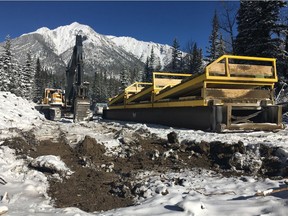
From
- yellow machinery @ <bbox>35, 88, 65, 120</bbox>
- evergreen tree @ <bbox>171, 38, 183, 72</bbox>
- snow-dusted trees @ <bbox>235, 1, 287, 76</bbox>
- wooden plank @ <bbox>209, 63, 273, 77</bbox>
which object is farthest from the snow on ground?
evergreen tree @ <bbox>171, 38, 183, 72</bbox>

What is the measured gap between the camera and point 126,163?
232 inches

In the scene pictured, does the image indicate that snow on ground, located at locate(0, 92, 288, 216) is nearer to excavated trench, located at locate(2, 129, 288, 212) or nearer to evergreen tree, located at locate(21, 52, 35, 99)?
excavated trench, located at locate(2, 129, 288, 212)

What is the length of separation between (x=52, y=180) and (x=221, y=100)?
5.86 m

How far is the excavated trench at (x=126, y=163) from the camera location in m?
4.18

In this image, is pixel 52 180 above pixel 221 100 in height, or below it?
below

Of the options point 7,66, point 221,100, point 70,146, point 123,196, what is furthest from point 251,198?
point 7,66

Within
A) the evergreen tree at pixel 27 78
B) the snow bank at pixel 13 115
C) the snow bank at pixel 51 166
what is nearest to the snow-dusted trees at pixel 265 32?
the snow bank at pixel 13 115

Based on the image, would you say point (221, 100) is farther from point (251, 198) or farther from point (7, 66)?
point (7, 66)

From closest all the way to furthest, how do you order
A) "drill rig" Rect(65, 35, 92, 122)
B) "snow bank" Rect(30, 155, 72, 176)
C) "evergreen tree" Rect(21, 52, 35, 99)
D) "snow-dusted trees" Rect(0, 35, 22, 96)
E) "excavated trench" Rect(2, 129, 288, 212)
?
"excavated trench" Rect(2, 129, 288, 212) < "snow bank" Rect(30, 155, 72, 176) < "drill rig" Rect(65, 35, 92, 122) < "snow-dusted trees" Rect(0, 35, 22, 96) < "evergreen tree" Rect(21, 52, 35, 99)

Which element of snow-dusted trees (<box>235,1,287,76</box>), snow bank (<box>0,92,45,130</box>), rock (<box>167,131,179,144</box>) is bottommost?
rock (<box>167,131,179,144</box>)

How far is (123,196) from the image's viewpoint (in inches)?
162

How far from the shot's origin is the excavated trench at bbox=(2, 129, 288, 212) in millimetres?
4184

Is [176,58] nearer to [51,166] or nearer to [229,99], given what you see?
[229,99]

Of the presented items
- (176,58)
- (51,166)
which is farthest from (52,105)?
(176,58)
